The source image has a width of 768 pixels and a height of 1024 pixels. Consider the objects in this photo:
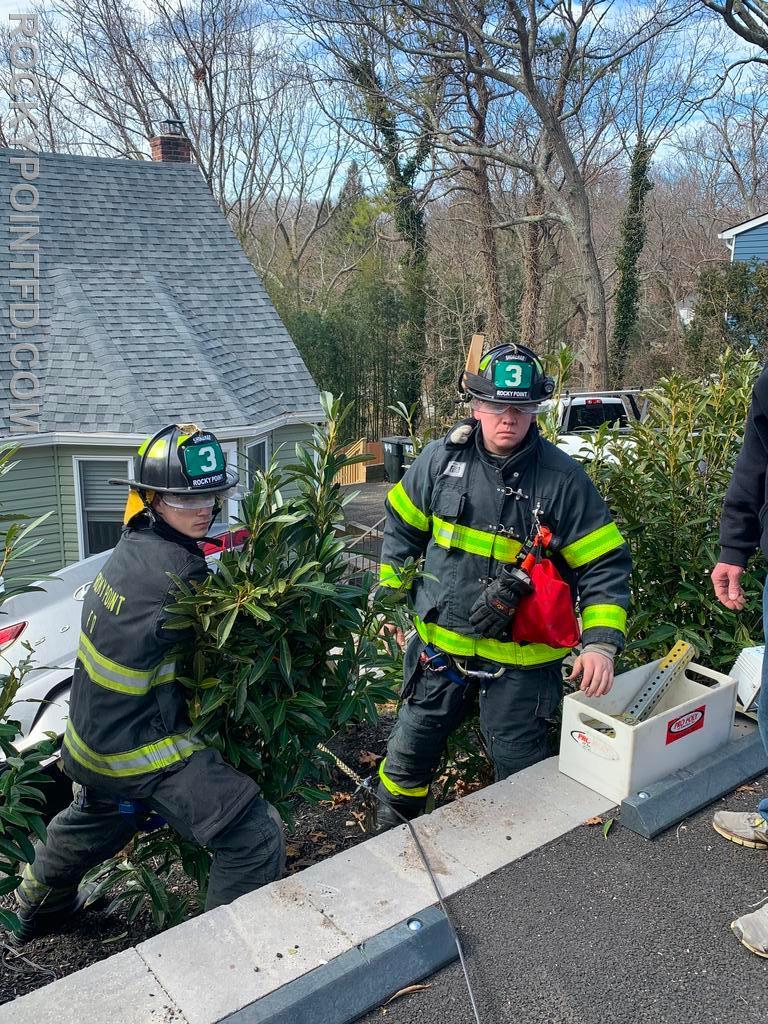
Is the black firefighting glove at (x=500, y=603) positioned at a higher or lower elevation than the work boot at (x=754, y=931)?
higher

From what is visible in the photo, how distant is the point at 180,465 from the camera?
2.85m

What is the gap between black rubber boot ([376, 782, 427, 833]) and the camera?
373cm

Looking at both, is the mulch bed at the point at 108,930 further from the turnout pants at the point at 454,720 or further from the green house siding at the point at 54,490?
the green house siding at the point at 54,490

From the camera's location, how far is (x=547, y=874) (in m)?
2.94

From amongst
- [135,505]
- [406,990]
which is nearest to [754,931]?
[406,990]

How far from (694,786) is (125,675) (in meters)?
2.29

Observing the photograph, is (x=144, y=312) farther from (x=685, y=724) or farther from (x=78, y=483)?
(x=685, y=724)

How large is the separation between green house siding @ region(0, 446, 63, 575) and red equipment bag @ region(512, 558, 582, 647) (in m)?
9.70

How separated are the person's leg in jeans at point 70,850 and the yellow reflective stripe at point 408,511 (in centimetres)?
162

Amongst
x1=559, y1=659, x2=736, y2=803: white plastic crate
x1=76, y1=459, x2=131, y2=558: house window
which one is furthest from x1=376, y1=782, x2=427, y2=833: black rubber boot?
x1=76, y1=459, x2=131, y2=558: house window

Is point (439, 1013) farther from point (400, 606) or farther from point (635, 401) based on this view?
point (635, 401)

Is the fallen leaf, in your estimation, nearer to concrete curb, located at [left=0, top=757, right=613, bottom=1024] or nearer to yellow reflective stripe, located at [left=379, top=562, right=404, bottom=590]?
concrete curb, located at [left=0, top=757, right=613, bottom=1024]

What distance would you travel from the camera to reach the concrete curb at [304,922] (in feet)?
7.49

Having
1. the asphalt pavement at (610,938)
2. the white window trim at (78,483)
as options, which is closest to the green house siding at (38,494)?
the white window trim at (78,483)
